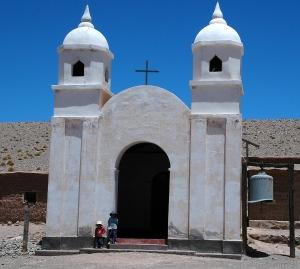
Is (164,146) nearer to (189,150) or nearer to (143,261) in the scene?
(189,150)

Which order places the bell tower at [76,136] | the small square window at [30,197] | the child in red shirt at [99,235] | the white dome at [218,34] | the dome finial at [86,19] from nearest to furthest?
the child in red shirt at [99,235]
the bell tower at [76,136]
the white dome at [218,34]
the dome finial at [86,19]
the small square window at [30,197]

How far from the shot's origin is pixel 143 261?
17.2 meters

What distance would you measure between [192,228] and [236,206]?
150 cm

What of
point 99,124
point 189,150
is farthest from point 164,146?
point 99,124

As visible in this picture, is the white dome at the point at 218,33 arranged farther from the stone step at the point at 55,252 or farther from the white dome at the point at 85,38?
the stone step at the point at 55,252

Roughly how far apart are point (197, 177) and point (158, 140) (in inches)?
69.1

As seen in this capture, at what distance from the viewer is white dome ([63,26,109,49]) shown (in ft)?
67.8

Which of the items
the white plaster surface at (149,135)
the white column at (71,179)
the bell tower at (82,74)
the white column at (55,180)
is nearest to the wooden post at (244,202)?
the white plaster surface at (149,135)

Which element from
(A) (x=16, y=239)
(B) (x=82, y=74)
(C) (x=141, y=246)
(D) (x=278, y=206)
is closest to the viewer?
(C) (x=141, y=246)

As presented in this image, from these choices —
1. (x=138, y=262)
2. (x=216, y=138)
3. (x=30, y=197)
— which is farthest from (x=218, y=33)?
(x=30, y=197)

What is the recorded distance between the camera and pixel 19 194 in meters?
28.0

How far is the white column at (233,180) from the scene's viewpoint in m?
18.8

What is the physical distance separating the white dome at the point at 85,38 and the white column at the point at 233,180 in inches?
203

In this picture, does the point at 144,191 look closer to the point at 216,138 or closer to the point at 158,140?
the point at 158,140
